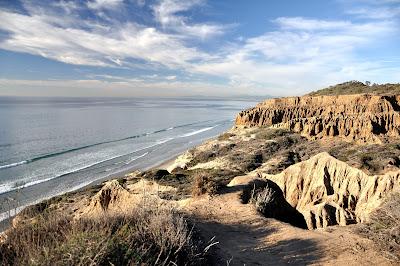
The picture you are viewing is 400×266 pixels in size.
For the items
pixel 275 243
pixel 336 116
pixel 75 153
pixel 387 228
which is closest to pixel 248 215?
pixel 275 243

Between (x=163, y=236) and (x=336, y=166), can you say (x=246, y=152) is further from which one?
(x=163, y=236)

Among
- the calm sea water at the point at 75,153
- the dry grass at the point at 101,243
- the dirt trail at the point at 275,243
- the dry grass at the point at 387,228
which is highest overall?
the dry grass at the point at 101,243

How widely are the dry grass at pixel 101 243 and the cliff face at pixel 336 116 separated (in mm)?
35467

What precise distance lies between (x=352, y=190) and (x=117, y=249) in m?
19.1

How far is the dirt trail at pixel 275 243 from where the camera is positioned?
9.12 m

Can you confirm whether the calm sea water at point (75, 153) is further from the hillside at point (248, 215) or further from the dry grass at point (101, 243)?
the dry grass at point (101, 243)

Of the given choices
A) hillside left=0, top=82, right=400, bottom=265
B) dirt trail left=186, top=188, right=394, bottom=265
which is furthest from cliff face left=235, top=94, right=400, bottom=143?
dirt trail left=186, top=188, right=394, bottom=265

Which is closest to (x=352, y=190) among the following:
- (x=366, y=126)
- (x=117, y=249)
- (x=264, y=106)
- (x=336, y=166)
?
(x=336, y=166)

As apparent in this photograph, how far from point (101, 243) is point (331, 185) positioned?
64.3ft

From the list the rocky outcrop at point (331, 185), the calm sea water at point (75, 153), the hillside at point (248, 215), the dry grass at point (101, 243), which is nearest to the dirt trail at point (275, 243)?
the hillside at point (248, 215)

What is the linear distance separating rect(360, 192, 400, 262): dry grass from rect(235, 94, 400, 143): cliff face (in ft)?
99.6

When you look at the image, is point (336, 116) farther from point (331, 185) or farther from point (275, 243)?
point (275, 243)

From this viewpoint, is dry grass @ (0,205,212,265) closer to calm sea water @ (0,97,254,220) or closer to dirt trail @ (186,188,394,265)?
dirt trail @ (186,188,394,265)

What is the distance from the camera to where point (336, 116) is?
49.1 meters
